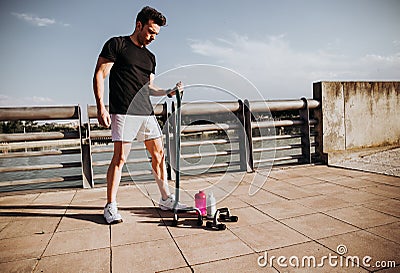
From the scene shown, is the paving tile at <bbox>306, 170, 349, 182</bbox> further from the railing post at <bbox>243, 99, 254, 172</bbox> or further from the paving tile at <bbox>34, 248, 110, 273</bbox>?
the paving tile at <bbox>34, 248, 110, 273</bbox>

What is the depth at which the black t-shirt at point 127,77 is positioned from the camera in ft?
7.92

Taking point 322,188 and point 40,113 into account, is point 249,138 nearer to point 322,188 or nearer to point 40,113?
point 322,188

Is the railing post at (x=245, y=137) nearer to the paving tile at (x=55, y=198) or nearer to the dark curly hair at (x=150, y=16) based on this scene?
the dark curly hair at (x=150, y=16)

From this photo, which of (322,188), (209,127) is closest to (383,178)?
(322,188)

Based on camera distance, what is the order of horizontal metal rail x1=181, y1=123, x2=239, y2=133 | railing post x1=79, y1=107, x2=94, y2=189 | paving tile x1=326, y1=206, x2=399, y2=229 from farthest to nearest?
horizontal metal rail x1=181, y1=123, x2=239, y2=133
railing post x1=79, y1=107, x2=94, y2=189
paving tile x1=326, y1=206, x2=399, y2=229

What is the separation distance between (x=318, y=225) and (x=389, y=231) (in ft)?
1.60

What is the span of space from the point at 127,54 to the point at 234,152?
2.71 m

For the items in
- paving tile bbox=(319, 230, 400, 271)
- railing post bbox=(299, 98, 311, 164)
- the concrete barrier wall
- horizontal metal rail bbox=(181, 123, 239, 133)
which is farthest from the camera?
the concrete barrier wall

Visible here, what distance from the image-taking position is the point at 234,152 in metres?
4.65

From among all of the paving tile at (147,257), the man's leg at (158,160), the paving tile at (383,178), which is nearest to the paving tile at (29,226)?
the paving tile at (147,257)

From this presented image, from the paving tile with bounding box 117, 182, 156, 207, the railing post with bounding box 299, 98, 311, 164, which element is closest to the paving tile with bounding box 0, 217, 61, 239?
the paving tile with bounding box 117, 182, 156, 207

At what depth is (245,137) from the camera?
4.57 m

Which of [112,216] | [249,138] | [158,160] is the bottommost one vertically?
[112,216]

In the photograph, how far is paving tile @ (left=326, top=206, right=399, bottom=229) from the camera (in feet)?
7.37
